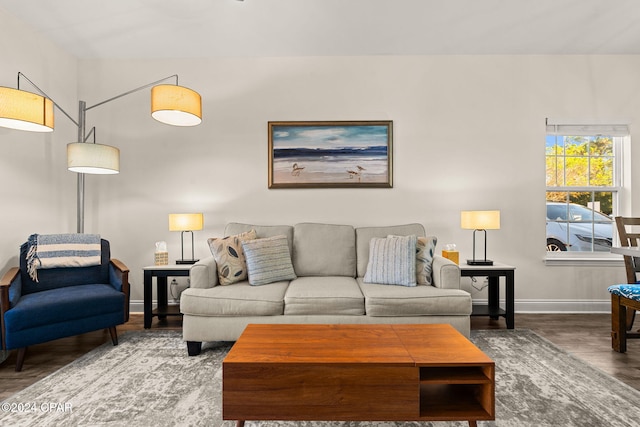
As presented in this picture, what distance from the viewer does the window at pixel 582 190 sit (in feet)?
11.7

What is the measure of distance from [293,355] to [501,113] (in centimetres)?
334

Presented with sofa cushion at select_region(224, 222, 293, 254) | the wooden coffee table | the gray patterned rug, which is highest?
sofa cushion at select_region(224, 222, 293, 254)

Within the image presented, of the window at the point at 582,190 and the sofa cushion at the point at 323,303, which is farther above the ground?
the window at the point at 582,190

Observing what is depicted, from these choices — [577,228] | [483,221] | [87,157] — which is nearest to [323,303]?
[483,221]

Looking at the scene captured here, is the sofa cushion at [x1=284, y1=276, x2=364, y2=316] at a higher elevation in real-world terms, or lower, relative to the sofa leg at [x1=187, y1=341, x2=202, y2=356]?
higher

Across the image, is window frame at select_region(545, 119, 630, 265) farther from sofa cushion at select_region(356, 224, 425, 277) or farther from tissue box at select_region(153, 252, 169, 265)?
tissue box at select_region(153, 252, 169, 265)

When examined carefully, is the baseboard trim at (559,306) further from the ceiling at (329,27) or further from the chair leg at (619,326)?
the ceiling at (329,27)

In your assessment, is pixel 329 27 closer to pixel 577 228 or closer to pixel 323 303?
pixel 323 303

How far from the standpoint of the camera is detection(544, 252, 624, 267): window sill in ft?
11.3

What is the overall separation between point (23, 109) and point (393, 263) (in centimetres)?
277

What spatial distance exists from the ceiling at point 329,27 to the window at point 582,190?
3.17 ft

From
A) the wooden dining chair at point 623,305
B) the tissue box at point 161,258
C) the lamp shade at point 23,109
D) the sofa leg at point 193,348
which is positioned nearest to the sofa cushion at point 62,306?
the tissue box at point 161,258

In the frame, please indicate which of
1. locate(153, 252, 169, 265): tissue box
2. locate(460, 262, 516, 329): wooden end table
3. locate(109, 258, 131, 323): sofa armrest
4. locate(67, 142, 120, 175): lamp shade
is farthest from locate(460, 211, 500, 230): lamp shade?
locate(67, 142, 120, 175): lamp shade

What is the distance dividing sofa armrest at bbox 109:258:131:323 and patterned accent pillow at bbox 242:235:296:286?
968mm
